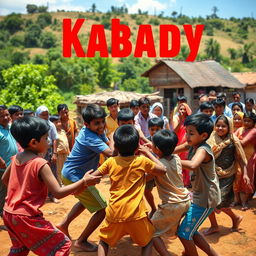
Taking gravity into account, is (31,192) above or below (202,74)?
below

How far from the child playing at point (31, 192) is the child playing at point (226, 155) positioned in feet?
6.74

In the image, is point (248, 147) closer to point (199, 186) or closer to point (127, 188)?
point (199, 186)

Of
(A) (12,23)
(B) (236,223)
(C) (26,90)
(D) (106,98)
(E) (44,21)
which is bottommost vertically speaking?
(B) (236,223)

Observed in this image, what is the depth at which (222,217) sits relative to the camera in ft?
15.0

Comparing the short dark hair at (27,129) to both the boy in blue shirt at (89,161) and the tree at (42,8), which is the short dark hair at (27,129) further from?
the tree at (42,8)

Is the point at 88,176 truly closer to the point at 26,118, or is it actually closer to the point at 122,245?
the point at 26,118

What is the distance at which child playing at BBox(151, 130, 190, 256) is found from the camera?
9.13 feet

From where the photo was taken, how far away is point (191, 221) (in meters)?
2.92

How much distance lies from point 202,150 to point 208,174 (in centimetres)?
30

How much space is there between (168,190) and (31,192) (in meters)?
1.24

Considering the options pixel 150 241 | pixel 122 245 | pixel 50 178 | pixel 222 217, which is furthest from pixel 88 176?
pixel 222 217

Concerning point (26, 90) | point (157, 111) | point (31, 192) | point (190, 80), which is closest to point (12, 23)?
point (26, 90)

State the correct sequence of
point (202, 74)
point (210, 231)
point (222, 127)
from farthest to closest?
point (202, 74)
point (210, 231)
point (222, 127)

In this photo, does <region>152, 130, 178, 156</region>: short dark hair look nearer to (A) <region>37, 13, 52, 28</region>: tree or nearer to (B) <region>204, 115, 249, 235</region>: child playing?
(B) <region>204, 115, 249, 235</region>: child playing
